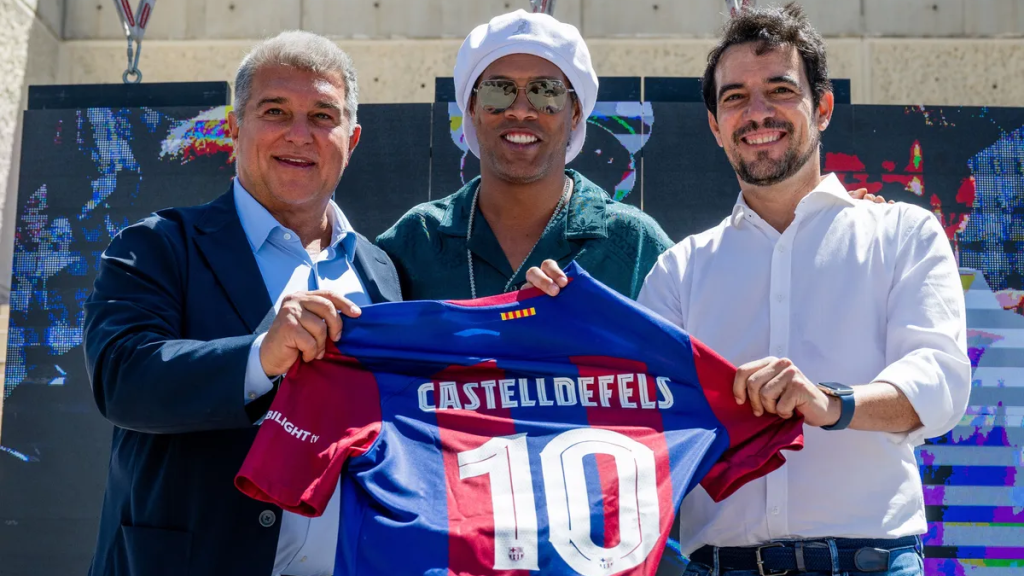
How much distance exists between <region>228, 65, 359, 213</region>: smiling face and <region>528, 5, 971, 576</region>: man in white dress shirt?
65 cm

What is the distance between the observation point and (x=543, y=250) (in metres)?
2.36

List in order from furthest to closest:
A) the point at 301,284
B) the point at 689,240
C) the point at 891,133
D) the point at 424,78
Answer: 1. the point at 424,78
2. the point at 891,133
3. the point at 689,240
4. the point at 301,284

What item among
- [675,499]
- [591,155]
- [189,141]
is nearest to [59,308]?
[189,141]

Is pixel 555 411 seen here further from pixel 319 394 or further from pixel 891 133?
pixel 891 133

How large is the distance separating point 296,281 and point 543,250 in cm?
62

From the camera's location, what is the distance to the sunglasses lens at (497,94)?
92.4 inches

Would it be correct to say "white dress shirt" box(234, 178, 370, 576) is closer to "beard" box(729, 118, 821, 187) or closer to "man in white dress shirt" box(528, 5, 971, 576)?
"man in white dress shirt" box(528, 5, 971, 576)

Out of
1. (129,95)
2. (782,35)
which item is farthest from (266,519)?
(129,95)

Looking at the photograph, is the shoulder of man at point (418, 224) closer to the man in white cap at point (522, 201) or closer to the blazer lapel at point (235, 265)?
the man in white cap at point (522, 201)

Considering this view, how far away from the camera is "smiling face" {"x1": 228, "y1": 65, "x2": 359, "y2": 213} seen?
2.17 m

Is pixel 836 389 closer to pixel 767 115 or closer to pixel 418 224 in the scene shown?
pixel 767 115

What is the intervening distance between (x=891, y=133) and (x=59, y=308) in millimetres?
4237

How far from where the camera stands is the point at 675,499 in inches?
70.3

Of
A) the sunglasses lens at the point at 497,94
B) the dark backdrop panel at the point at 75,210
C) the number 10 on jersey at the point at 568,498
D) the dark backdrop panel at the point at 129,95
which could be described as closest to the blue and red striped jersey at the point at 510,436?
the number 10 on jersey at the point at 568,498
